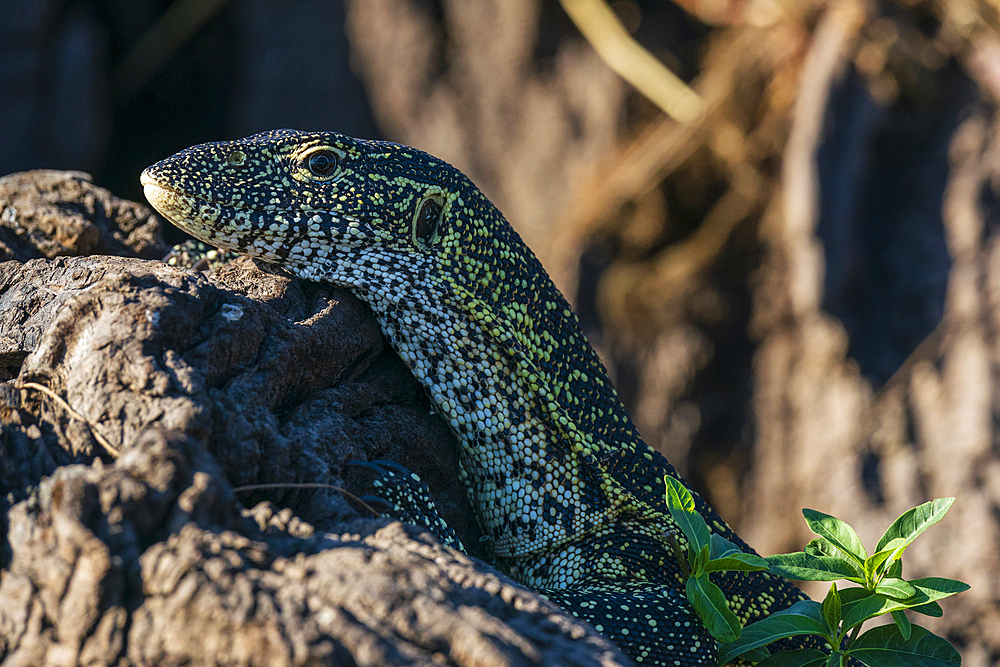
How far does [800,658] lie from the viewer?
10.4 ft

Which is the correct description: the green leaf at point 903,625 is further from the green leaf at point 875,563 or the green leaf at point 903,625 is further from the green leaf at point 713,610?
the green leaf at point 713,610

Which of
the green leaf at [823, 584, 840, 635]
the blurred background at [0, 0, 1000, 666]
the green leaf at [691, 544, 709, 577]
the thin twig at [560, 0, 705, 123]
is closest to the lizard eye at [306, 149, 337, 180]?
the green leaf at [691, 544, 709, 577]

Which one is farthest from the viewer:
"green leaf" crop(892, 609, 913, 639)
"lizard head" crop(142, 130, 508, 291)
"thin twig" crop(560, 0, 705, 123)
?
"thin twig" crop(560, 0, 705, 123)

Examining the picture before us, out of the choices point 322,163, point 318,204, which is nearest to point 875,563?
point 318,204

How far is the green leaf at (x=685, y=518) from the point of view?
3.18m

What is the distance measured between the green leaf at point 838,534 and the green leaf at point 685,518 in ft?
1.17

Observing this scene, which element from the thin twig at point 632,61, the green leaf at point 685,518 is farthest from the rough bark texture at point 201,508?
the thin twig at point 632,61

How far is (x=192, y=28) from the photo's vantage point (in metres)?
12.5

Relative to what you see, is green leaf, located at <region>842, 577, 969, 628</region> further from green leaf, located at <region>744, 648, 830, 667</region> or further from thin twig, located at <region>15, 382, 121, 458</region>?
thin twig, located at <region>15, 382, 121, 458</region>

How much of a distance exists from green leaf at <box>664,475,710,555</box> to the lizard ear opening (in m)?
1.48

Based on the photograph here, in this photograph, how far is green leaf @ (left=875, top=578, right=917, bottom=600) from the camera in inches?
115

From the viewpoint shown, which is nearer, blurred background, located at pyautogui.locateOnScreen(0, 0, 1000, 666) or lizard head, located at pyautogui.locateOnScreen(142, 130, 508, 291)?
lizard head, located at pyautogui.locateOnScreen(142, 130, 508, 291)

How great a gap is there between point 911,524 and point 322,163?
105 inches

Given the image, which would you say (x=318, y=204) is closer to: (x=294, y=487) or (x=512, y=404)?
(x=512, y=404)
